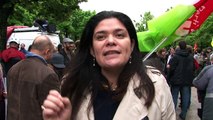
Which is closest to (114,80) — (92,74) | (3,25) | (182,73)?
(92,74)

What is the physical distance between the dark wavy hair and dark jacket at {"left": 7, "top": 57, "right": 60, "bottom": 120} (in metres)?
2.35

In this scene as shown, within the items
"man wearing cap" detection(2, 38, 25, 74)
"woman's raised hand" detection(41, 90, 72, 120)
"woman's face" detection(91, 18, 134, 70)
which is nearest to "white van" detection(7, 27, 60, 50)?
"man wearing cap" detection(2, 38, 25, 74)

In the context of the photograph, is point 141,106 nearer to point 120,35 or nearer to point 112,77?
point 112,77

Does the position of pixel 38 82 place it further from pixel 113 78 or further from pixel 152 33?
pixel 113 78

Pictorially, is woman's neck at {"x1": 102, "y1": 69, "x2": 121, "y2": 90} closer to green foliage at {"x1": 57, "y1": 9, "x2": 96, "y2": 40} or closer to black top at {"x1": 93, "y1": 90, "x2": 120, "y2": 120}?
black top at {"x1": 93, "y1": 90, "x2": 120, "y2": 120}

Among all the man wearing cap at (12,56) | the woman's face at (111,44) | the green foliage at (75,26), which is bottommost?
the green foliage at (75,26)

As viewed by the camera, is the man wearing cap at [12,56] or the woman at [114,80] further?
the man wearing cap at [12,56]

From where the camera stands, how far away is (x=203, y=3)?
4.14m

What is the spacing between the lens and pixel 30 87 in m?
4.89

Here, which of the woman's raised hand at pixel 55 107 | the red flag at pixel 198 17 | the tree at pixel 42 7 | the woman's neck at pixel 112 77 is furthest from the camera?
the tree at pixel 42 7

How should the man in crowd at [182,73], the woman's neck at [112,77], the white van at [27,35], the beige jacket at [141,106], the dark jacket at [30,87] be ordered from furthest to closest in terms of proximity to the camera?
the white van at [27,35] < the man in crowd at [182,73] < the dark jacket at [30,87] < the woman's neck at [112,77] < the beige jacket at [141,106]

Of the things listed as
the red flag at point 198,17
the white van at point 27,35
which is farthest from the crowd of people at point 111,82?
the white van at point 27,35

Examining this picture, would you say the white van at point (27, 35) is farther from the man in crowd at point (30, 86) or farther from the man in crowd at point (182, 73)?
the man in crowd at point (30, 86)

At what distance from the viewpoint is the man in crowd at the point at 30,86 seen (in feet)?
16.0
